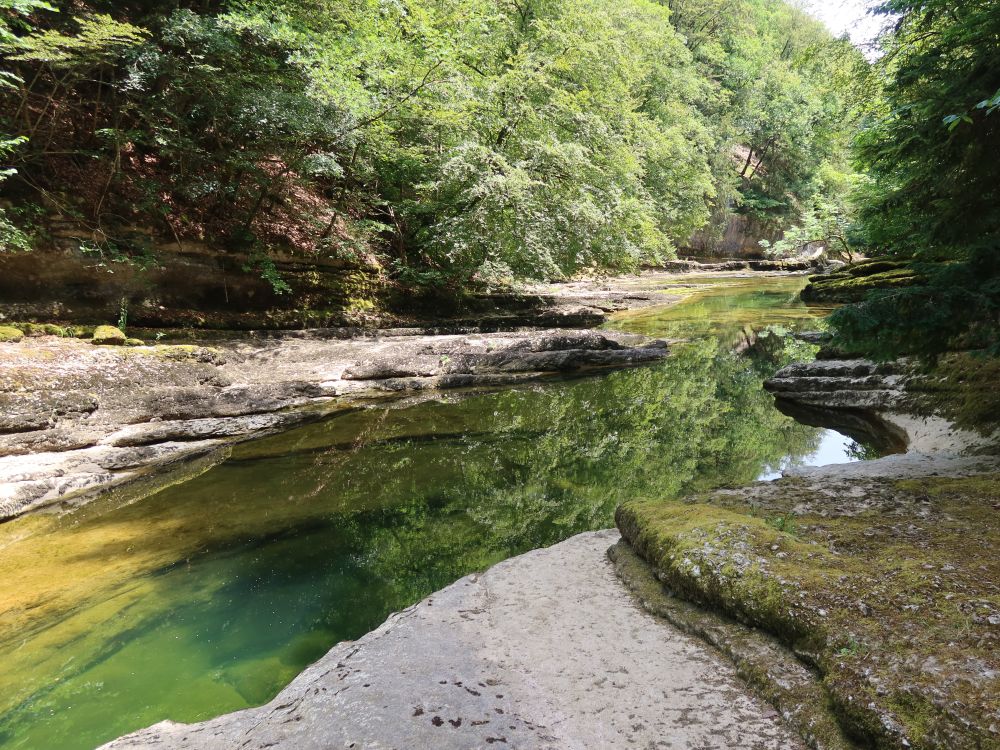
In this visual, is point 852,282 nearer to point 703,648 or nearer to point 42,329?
point 703,648

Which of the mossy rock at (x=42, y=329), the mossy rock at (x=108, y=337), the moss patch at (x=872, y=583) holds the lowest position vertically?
the mossy rock at (x=42, y=329)

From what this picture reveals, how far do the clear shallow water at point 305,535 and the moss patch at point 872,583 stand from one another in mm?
1702

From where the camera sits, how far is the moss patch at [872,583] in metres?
1.74

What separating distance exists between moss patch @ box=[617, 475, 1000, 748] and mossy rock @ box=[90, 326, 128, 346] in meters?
8.84

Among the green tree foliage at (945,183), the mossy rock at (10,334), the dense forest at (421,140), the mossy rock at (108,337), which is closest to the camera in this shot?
the green tree foliage at (945,183)

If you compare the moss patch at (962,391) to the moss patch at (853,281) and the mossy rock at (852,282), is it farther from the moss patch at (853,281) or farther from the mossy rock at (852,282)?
the moss patch at (853,281)

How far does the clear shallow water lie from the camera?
9.92 feet

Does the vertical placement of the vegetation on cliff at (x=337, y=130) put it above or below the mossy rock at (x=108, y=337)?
above

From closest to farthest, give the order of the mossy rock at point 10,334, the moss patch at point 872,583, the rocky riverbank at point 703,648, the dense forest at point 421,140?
the moss patch at point 872,583
the rocky riverbank at point 703,648
the dense forest at point 421,140
the mossy rock at point 10,334

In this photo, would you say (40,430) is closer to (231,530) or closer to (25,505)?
(25,505)

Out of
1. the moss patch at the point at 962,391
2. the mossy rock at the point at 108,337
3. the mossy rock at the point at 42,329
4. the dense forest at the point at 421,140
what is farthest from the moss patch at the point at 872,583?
the mossy rock at the point at 42,329

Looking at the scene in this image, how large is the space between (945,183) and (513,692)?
5.29 m

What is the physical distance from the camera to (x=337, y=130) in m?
10.5

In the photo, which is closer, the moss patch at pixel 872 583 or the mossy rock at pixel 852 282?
the moss patch at pixel 872 583
